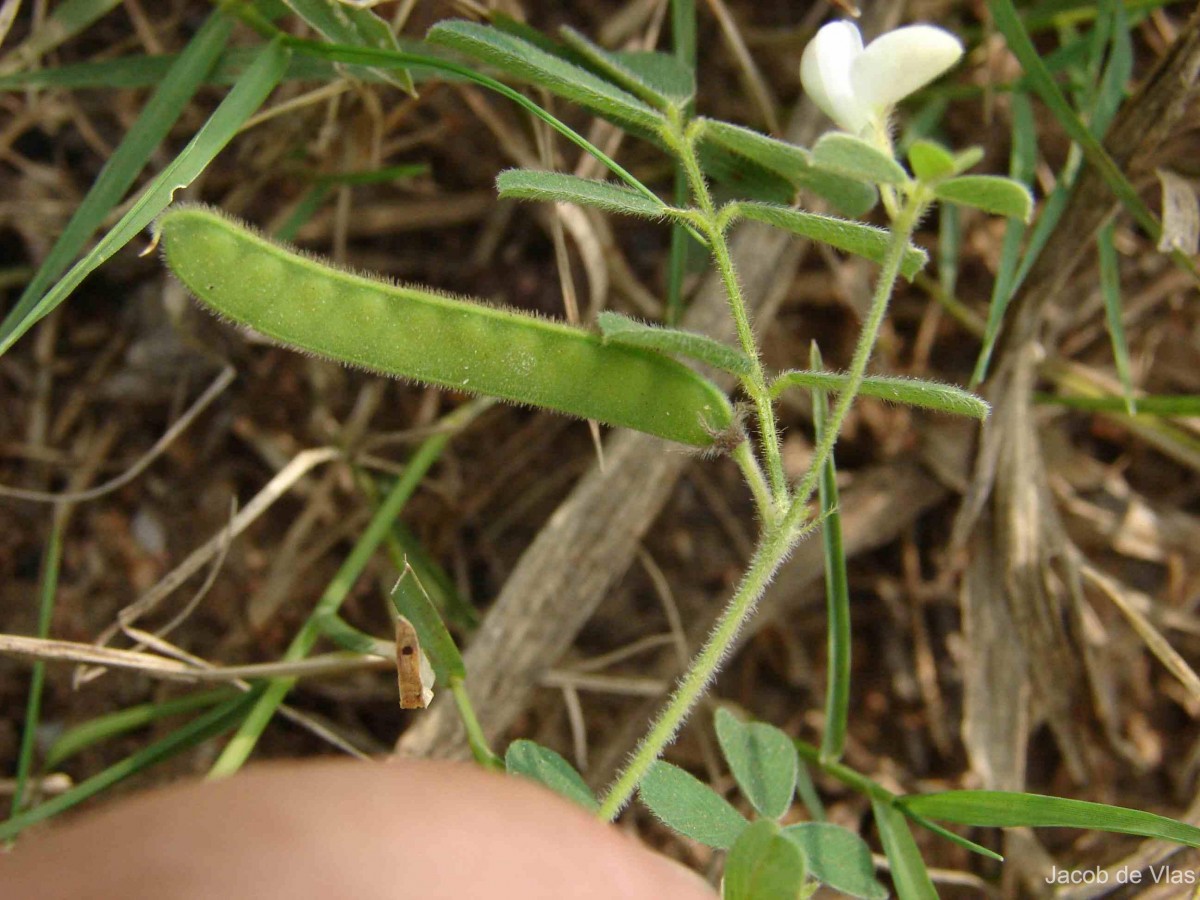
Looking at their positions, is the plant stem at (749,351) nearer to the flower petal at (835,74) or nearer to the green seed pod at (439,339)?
the green seed pod at (439,339)

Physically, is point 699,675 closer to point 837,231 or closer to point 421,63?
point 837,231

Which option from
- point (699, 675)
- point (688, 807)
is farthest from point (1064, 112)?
point (688, 807)

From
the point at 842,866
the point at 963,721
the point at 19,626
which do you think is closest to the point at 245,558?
the point at 19,626

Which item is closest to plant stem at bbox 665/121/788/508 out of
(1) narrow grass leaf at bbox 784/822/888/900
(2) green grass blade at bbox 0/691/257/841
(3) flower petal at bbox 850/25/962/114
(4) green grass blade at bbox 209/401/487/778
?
(3) flower petal at bbox 850/25/962/114

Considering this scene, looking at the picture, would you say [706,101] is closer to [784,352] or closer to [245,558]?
[784,352]

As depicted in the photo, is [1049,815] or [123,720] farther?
[123,720]

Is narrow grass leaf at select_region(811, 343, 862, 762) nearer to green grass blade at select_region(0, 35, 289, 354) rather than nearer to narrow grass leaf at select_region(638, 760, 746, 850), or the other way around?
narrow grass leaf at select_region(638, 760, 746, 850)

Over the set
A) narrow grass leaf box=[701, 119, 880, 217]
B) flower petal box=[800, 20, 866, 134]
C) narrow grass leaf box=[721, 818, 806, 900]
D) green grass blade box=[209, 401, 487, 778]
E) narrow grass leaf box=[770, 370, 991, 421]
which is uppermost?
flower petal box=[800, 20, 866, 134]
